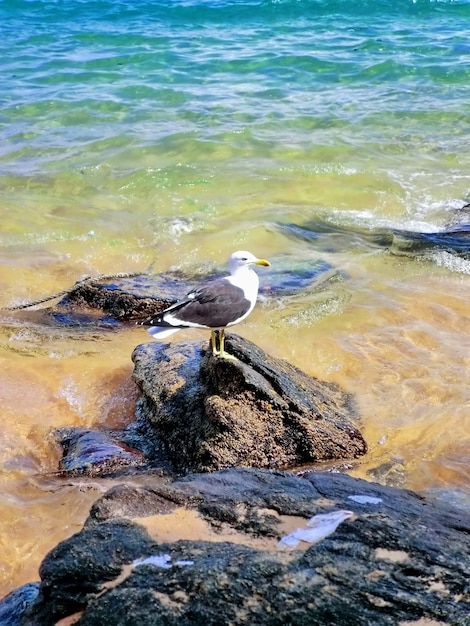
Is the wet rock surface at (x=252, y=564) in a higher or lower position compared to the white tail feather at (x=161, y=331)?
higher

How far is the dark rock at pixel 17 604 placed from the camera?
8.83 ft

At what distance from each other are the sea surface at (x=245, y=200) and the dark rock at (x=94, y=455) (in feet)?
0.39

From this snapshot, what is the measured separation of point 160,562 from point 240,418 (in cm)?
189

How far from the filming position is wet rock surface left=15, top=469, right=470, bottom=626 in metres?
2.12

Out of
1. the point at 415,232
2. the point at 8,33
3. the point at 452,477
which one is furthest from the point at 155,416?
the point at 8,33

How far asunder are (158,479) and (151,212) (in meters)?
6.58

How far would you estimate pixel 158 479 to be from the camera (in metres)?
4.09

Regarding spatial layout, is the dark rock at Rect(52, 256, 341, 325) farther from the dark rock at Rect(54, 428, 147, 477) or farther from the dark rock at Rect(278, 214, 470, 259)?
the dark rock at Rect(54, 428, 147, 477)

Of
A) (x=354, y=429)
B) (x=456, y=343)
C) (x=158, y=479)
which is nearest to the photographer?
(x=158, y=479)

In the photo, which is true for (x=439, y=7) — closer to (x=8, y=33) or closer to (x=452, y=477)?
(x=8, y=33)

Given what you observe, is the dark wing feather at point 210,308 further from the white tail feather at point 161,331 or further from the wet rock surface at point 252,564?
the wet rock surface at point 252,564

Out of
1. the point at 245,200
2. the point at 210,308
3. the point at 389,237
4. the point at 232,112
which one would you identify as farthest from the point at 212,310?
the point at 232,112

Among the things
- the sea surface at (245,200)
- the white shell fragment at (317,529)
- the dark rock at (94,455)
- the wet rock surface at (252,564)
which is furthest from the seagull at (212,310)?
the white shell fragment at (317,529)

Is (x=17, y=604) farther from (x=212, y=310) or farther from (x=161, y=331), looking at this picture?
(x=212, y=310)
